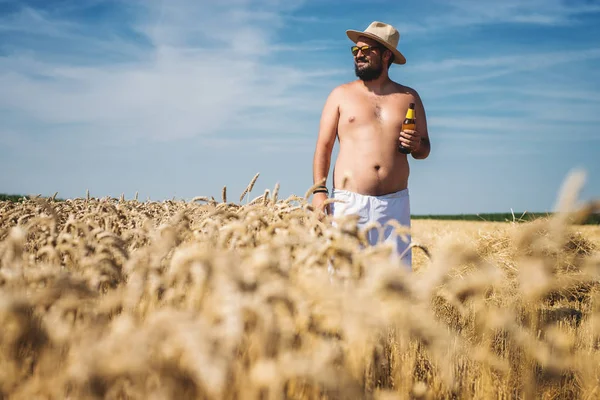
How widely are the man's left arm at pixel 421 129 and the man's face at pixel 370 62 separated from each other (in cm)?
50

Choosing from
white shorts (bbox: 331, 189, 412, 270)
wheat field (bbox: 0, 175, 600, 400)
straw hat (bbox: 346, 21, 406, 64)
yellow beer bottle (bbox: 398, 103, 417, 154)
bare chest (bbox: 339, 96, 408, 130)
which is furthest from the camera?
straw hat (bbox: 346, 21, 406, 64)

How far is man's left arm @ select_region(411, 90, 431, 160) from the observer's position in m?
5.15

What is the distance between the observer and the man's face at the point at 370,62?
525cm

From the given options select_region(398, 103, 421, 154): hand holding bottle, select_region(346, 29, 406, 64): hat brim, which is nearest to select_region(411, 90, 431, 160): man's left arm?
select_region(398, 103, 421, 154): hand holding bottle

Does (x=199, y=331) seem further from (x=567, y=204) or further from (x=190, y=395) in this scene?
(x=567, y=204)

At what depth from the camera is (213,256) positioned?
1554 millimetres

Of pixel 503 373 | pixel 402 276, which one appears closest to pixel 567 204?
pixel 402 276

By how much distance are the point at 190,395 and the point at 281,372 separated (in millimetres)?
518

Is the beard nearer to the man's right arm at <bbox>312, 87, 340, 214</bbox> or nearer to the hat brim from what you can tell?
the hat brim

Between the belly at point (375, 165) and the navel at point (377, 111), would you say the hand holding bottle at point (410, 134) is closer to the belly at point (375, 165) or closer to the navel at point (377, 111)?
the belly at point (375, 165)

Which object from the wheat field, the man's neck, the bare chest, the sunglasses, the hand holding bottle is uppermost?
the sunglasses

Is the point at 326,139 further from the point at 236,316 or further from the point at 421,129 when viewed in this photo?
the point at 236,316

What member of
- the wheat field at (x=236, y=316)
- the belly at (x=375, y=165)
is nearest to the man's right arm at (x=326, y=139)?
the belly at (x=375, y=165)

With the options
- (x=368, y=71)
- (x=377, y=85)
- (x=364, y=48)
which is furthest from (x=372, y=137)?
(x=364, y=48)
